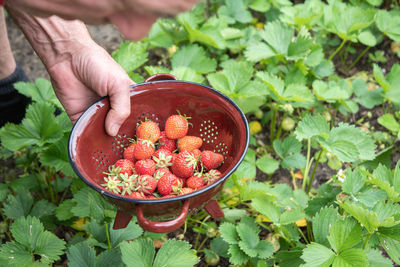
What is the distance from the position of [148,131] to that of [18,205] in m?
0.65

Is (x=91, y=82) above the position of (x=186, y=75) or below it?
above

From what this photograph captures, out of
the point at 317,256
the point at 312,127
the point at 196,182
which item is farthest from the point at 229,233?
the point at 312,127

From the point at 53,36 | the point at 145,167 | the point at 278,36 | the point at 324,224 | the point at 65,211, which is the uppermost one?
the point at 53,36

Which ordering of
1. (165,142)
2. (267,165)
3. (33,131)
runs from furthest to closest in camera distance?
(267,165), (33,131), (165,142)

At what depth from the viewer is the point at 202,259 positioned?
178 cm

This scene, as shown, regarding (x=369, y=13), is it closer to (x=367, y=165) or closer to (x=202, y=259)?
(x=367, y=165)

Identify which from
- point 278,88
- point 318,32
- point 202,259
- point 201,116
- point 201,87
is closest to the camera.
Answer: point 201,87

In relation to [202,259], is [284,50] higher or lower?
higher

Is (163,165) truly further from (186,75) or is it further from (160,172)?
(186,75)

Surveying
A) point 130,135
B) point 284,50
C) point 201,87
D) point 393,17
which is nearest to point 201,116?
point 201,87

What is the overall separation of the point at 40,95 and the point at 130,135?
2.00ft

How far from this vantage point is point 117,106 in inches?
56.7

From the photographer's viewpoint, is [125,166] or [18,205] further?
[18,205]

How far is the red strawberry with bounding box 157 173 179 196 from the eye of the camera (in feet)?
4.67
